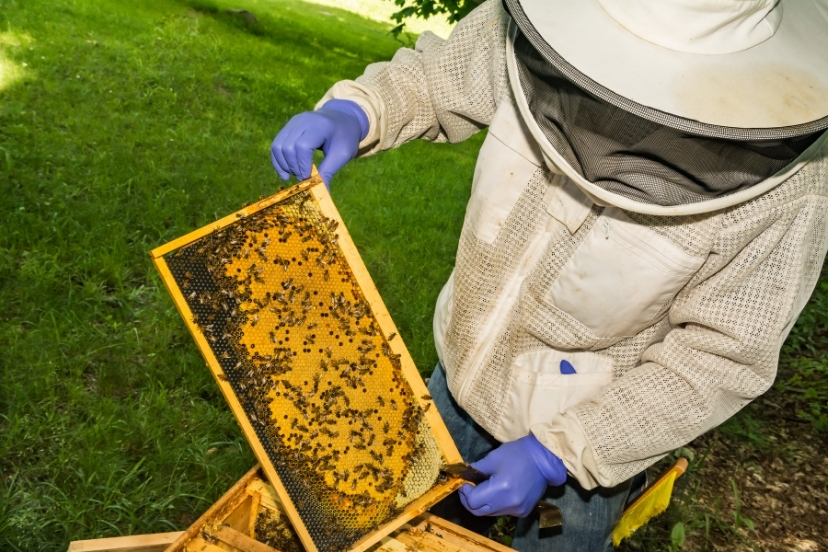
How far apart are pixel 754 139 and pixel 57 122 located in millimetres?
5268

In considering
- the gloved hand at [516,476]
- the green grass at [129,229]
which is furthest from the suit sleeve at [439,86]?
the green grass at [129,229]

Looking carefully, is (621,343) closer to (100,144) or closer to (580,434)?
(580,434)

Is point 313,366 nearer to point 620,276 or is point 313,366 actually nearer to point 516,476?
point 516,476

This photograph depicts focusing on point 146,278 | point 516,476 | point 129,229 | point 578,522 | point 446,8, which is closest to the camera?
point 516,476

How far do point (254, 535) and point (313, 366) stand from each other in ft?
2.19

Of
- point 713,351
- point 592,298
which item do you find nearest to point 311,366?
point 592,298

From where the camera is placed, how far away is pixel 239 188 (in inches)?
199

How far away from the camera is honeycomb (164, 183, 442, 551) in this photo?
1944mm

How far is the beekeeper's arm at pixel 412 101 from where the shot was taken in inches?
88.9

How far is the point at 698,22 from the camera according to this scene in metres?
1.41

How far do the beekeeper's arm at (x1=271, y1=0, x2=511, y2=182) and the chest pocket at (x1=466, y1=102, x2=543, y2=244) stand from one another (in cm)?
12

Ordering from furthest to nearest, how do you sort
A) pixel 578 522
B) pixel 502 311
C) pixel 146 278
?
1. pixel 146 278
2. pixel 578 522
3. pixel 502 311

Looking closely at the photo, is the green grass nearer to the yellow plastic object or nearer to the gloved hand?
the gloved hand

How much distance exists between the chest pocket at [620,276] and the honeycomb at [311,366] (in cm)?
58
